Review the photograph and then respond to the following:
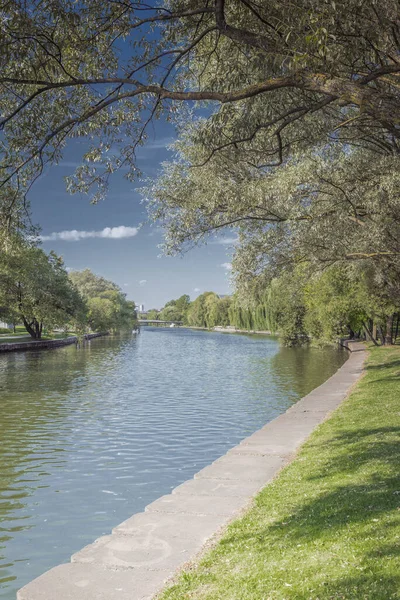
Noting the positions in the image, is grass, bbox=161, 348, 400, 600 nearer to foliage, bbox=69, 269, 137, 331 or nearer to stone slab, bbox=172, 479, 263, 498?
stone slab, bbox=172, 479, 263, 498

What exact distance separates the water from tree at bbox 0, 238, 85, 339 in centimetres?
1840

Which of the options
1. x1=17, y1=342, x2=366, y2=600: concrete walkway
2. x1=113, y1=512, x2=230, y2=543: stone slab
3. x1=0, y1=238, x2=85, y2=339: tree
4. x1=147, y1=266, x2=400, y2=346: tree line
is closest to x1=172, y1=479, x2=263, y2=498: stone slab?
x1=17, y1=342, x2=366, y2=600: concrete walkway

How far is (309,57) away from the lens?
22.0ft

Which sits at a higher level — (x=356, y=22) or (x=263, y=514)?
(x=356, y=22)

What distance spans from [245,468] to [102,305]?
101 meters

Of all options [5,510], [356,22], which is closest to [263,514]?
[5,510]

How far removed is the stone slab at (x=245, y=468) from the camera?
33.2 feet

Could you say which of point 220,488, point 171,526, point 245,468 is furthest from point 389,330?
point 171,526

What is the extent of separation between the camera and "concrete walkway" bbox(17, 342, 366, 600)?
588 centimetres

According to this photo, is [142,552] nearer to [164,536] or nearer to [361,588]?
[164,536]

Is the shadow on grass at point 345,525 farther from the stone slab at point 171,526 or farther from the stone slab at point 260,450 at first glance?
the stone slab at point 260,450

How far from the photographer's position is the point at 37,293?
53.5 m

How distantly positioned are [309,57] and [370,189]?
343 inches

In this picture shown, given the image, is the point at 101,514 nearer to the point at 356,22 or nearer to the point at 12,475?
the point at 12,475
